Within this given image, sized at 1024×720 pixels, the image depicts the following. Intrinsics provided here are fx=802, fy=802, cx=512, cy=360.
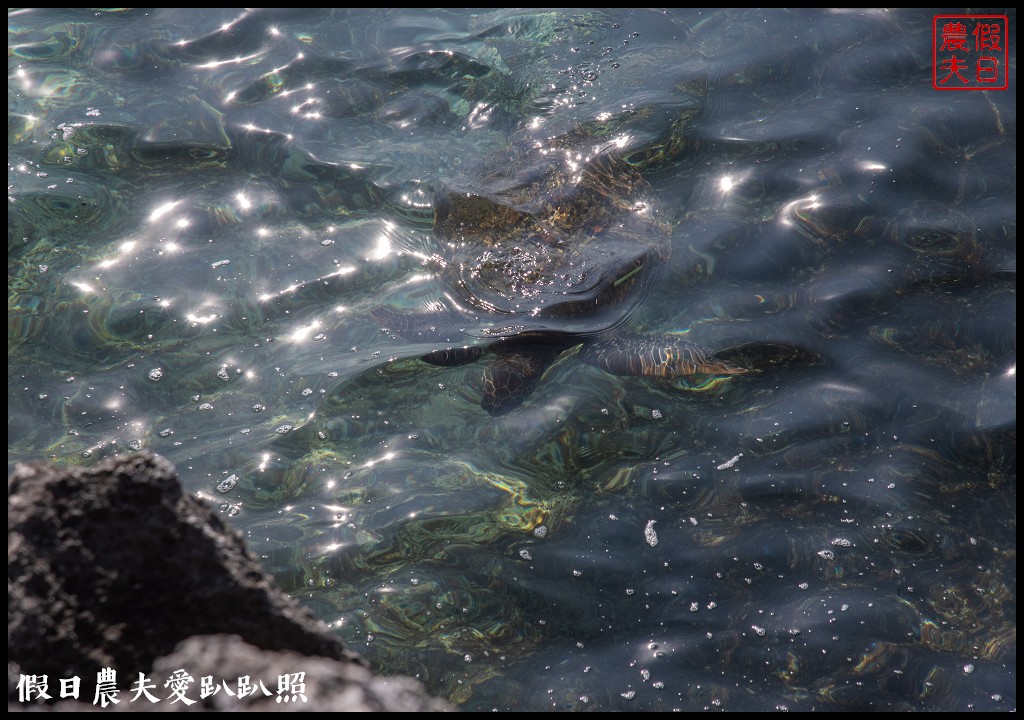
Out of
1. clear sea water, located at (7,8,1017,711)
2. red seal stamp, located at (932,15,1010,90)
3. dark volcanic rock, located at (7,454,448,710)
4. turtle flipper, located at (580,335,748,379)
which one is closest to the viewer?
dark volcanic rock, located at (7,454,448,710)

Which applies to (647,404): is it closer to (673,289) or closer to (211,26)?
(673,289)

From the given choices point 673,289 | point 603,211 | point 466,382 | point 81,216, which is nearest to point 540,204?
point 603,211

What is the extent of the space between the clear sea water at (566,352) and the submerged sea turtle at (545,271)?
0.10 m

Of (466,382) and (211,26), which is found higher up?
(211,26)

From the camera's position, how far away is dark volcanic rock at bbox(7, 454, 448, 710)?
6.42ft

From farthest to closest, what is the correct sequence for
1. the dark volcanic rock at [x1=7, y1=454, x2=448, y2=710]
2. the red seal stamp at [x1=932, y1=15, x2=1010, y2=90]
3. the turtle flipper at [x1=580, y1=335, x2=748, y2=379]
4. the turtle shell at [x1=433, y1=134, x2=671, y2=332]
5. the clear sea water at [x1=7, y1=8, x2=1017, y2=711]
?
the red seal stamp at [x1=932, y1=15, x2=1010, y2=90] < the turtle shell at [x1=433, y1=134, x2=671, y2=332] < the turtle flipper at [x1=580, y1=335, x2=748, y2=379] < the clear sea water at [x1=7, y1=8, x2=1017, y2=711] < the dark volcanic rock at [x1=7, y1=454, x2=448, y2=710]

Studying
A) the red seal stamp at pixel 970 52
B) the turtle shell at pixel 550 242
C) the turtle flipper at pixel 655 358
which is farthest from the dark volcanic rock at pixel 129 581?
the red seal stamp at pixel 970 52

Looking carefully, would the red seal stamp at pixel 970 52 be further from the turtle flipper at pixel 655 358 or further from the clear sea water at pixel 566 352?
the turtle flipper at pixel 655 358

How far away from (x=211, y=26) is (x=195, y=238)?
2727 mm

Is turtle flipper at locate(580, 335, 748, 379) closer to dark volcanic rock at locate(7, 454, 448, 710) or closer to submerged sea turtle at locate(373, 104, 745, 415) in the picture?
submerged sea turtle at locate(373, 104, 745, 415)

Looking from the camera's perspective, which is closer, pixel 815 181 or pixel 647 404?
pixel 647 404

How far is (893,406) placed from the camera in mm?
4199

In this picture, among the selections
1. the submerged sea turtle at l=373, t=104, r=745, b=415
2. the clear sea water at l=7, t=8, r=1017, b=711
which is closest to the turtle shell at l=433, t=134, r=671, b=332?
the submerged sea turtle at l=373, t=104, r=745, b=415

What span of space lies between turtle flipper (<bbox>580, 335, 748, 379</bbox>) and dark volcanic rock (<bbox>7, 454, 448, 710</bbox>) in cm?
269
